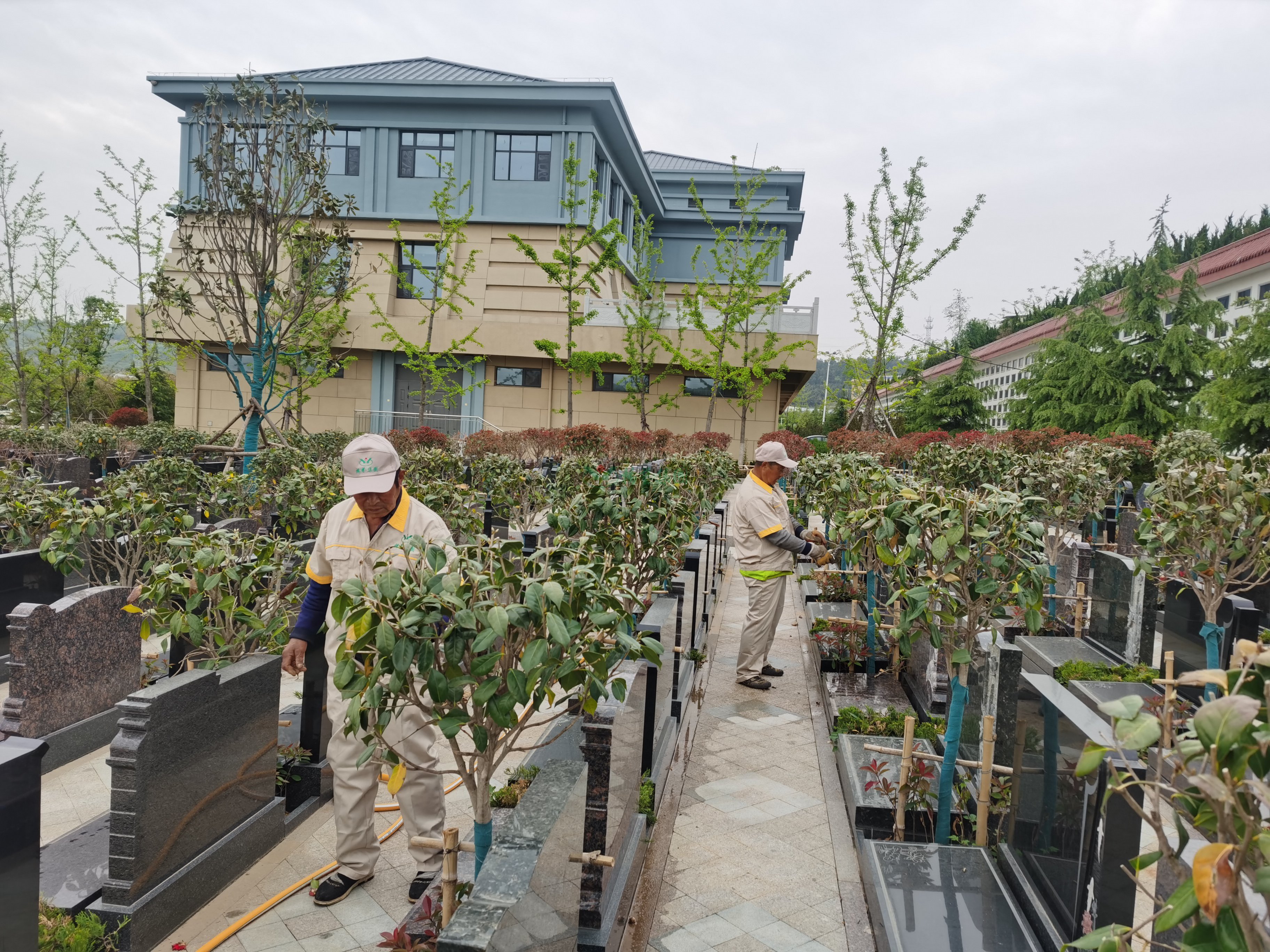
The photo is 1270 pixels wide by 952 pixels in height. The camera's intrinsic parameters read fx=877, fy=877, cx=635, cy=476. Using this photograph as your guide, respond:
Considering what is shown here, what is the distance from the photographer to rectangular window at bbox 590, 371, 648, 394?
32.6 meters

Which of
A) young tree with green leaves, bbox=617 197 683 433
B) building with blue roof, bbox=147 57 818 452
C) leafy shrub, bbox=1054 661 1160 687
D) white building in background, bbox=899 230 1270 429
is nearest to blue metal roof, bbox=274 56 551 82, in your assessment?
building with blue roof, bbox=147 57 818 452

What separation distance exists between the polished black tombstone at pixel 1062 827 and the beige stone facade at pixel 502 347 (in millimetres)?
27600

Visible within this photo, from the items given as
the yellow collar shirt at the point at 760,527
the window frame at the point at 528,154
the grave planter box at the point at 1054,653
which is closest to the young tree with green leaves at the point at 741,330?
the window frame at the point at 528,154

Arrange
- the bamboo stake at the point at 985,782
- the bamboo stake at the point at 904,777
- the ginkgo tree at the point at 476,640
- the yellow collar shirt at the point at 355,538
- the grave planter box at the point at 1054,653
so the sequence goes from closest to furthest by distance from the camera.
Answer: the ginkgo tree at the point at 476,640, the yellow collar shirt at the point at 355,538, the bamboo stake at the point at 985,782, the bamboo stake at the point at 904,777, the grave planter box at the point at 1054,653

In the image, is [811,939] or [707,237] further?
[707,237]

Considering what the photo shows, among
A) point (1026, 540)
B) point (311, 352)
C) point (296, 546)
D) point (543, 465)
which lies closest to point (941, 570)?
point (1026, 540)

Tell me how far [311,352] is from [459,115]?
1212 centimetres

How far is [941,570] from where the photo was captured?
4.39 m

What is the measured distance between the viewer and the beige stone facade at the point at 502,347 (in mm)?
31797

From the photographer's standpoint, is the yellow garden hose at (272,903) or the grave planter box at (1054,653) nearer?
the yellow garden hose at (272,903)

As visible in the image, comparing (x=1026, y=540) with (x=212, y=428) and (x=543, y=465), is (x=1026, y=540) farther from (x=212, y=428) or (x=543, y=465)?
(x=212, y=428)

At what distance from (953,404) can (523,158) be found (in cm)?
2087

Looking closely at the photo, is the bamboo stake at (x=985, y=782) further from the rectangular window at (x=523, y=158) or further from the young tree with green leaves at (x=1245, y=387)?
the rectangular window at (x=523, y=158)

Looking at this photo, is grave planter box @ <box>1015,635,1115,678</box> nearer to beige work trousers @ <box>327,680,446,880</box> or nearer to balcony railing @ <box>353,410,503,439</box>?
beige work trousers @ <box>327,680,446,880</box>
